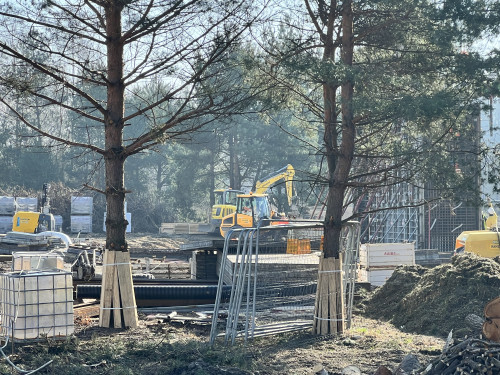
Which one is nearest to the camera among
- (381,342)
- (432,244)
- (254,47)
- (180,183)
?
(381,342)

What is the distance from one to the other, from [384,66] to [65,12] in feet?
18.8

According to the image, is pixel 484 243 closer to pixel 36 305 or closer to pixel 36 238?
pixel 36 305

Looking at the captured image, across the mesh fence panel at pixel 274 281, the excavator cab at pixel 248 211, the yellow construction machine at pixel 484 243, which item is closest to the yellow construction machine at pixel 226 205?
the excavator cab at pixel 248 211

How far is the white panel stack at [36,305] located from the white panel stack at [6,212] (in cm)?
2932

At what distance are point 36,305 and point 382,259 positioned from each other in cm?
1290

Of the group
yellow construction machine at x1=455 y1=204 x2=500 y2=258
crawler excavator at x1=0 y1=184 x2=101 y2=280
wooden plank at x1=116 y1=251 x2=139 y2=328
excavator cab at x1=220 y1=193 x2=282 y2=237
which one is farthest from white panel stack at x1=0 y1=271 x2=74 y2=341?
excavator cab at x1=220 y1=193 x2=282 y2=237

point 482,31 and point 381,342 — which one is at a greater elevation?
point 482,31

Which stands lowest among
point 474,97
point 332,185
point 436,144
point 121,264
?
point 121,264

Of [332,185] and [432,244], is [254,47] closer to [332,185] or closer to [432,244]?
[332,185]

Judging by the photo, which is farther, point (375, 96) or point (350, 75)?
point (375, 96)

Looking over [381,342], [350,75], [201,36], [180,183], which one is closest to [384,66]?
[350,75]

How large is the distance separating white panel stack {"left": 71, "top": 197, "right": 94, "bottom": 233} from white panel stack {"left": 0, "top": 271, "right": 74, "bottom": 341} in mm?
33056

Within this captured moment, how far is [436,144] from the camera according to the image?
12289 mm

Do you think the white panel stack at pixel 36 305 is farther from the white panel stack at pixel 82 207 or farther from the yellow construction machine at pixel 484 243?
the white panel stack at pixel 82 207
